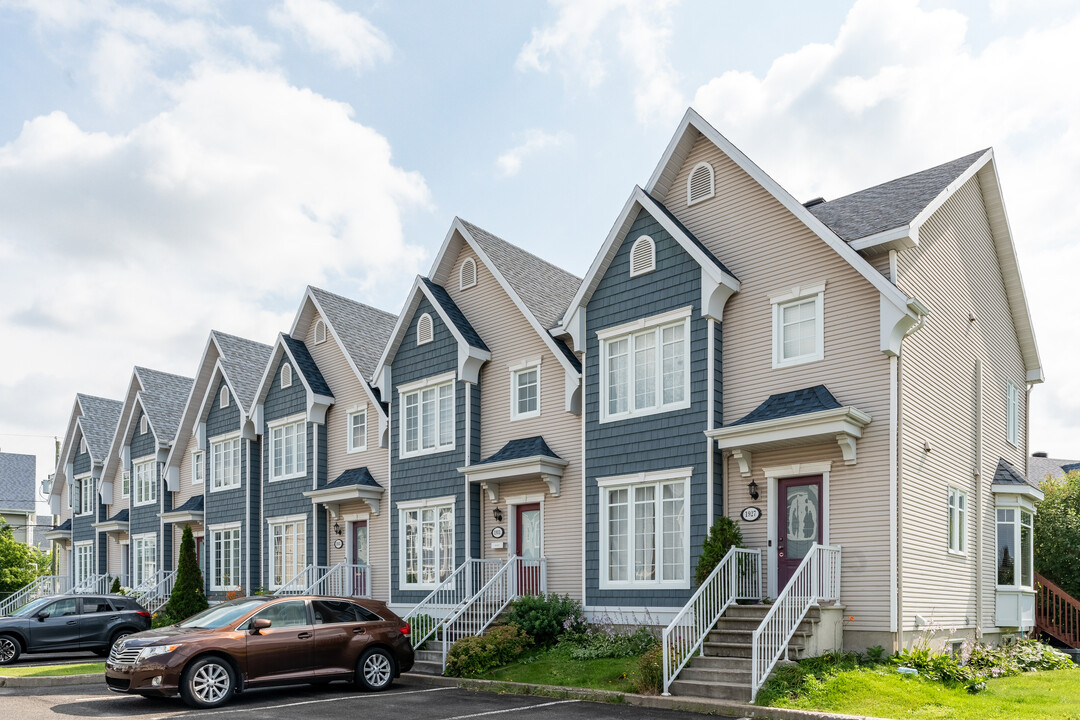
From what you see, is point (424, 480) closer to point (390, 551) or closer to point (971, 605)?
point (390, 551)

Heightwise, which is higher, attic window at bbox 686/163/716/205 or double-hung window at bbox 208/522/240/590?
attic window at bbox 686/163/716/205

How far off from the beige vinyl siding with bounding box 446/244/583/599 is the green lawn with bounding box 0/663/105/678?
27.7ft

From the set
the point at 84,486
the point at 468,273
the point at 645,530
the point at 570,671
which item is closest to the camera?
the point at 570,671

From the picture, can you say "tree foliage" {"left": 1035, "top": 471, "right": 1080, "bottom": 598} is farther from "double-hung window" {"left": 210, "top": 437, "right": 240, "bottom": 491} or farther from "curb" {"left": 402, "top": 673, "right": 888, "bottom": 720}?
"double-hung window" {"left": 210, "top": 437, "right": 240, "bottom": 491}

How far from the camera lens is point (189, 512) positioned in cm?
3206

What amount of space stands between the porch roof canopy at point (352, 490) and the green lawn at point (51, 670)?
24.1 feet

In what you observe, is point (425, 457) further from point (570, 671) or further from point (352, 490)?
point (570, 671)

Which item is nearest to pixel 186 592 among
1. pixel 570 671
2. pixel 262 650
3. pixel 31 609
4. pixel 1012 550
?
pixel 31 609

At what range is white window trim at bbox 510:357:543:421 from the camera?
21516 mm

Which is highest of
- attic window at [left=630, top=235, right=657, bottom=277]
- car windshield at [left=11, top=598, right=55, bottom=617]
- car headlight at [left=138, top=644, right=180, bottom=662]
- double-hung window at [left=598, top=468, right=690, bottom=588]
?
attic window at [left=630, top=235, right=657, bottom=277]

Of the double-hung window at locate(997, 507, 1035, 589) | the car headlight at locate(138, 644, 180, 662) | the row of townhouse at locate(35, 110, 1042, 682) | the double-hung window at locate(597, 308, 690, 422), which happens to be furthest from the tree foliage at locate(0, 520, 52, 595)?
the double-hung window at locate(997, 507, 1035, 589)

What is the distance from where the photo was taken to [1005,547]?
19844 millimetres

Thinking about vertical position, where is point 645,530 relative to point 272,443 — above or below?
below

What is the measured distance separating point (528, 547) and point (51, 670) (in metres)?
9.90
